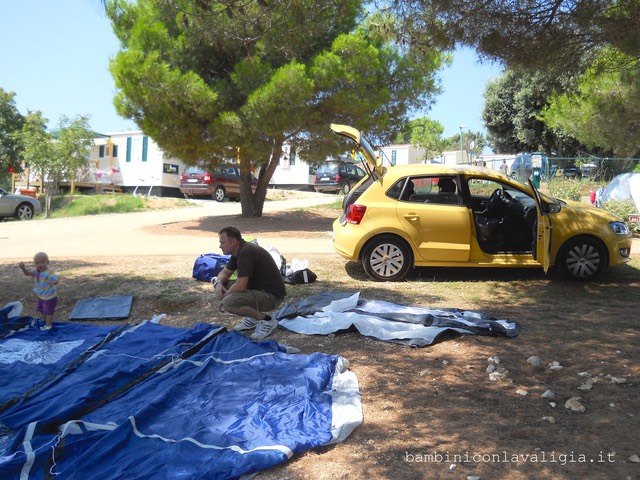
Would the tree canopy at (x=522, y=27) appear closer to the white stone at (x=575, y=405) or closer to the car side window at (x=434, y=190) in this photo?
the car side window at (x=434, y=190)

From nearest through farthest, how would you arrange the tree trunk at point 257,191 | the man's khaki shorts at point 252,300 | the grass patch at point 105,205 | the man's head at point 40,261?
the man's khaki shorts at point 252,300, the man's head at point 40,261, the tree trunk at point 257,191, the grass patch at point 105,205

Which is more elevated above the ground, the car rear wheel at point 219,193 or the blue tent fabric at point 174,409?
the car rear wheel at point 219,193

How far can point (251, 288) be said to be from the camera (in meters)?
6.38

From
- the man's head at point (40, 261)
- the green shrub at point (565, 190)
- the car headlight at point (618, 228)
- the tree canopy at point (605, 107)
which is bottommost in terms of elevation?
the man's head at point (40, 261)

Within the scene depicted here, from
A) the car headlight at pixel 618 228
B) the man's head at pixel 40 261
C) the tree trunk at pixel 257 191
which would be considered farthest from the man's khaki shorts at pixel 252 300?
the tree trunk at pixel 257 191

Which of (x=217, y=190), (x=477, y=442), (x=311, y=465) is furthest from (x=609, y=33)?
(x=217, y=190)

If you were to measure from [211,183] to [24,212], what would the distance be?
7.85 meters

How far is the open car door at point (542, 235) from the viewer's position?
7605 millimetres

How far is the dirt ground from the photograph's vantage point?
11.5 ft

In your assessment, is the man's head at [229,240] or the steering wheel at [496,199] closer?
the man's head at [229,240]

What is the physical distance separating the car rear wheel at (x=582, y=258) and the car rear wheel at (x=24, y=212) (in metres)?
18.8

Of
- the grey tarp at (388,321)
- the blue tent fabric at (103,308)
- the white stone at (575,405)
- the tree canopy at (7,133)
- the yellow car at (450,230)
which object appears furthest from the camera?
the tree canopy at (7,133)

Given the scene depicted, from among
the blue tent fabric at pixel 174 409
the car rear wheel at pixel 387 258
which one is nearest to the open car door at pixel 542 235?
the car rear wheel at pixel 387 258

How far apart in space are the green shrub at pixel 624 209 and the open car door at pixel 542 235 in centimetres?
665
